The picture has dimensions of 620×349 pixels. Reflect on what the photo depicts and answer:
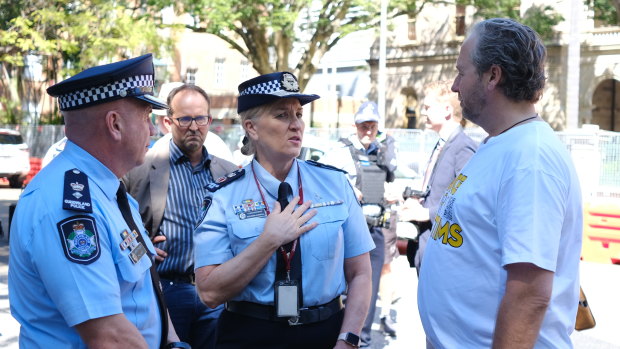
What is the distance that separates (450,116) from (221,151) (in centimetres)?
172

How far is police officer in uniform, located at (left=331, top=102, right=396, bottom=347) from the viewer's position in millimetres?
6965

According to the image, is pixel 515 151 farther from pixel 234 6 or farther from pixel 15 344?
pixel 234 6

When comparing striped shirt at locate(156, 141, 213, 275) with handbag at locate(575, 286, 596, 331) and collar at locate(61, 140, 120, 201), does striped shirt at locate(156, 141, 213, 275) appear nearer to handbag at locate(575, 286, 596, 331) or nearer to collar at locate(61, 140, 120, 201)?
collar at locate(61, 140, 120, 201)

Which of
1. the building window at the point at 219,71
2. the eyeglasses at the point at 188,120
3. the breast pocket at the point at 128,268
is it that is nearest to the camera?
the breast pocket at the point at 128,268

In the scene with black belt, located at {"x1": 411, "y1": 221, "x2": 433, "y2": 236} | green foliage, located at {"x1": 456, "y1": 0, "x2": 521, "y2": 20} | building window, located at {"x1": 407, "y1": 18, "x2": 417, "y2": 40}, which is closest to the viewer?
black belt, located at {"x1": 411, "y1": 221, "x2": 433, "y2": 236}

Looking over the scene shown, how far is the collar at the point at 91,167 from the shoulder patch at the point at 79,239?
0.63 feet

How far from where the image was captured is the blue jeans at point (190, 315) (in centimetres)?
416

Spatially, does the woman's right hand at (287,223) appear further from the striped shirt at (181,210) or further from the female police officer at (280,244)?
the striped shirt at (181,210)

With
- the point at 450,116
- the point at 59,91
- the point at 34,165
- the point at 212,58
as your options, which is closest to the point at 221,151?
the point at 450,116

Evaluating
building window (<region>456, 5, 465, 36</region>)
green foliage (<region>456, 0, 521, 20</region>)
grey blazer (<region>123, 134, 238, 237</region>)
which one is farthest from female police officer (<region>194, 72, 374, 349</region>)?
building window (<region>456, 5, 465, 36</region>)

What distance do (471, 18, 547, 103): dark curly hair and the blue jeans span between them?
2243 millimetres

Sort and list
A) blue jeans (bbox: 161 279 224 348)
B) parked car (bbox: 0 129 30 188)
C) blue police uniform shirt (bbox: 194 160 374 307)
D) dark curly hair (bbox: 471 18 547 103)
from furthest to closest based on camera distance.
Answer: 1. parked car (bbox: 0 129 30 188)
2. blue jeans (bbox: 161 279 224 348)
3. blue police uniform shirt (bbox: 194 160 374 307)
4. dark curly hair (bbox: 471 18 547 103)

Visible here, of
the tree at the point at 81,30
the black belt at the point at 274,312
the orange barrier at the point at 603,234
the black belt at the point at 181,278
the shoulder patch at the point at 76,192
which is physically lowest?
the orange barrier at the point at 603,234

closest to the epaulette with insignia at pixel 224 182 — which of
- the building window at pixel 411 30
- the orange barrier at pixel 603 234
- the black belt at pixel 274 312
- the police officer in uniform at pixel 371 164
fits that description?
the black belt at pixel 274 312
